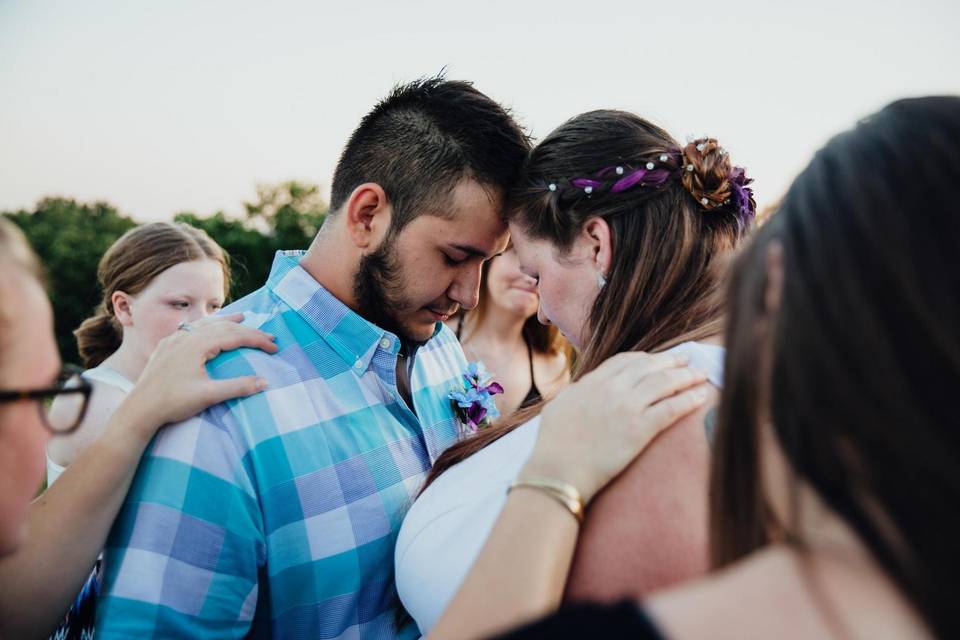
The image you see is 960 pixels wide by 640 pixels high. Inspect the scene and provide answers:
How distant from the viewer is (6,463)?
3.94 ft

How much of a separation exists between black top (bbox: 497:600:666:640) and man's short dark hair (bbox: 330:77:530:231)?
6.17 ft

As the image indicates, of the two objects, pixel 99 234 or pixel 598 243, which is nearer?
pixel 598 243

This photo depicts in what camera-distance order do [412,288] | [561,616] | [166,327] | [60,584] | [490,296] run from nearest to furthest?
[561,616] < [60,584] < [412,288] < [166,327] < [490,296]

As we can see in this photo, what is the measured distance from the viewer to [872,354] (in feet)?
2.39

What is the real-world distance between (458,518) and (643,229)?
1083mm

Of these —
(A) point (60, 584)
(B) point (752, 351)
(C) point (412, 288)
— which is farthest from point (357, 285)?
(B) point (752, 351)

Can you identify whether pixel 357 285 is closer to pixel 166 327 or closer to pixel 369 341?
pixel 369 341

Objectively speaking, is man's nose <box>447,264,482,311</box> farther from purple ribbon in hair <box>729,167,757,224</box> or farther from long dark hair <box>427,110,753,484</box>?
purple ribbon in hair <box>729,167,757,224</box>

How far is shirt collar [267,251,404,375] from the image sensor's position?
229cm

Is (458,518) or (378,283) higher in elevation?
(378,283)

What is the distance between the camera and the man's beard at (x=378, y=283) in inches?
97.3

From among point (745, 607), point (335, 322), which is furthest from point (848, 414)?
point (335, 322)

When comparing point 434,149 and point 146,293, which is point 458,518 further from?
point 146,293

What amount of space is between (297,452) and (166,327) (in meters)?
2.96
